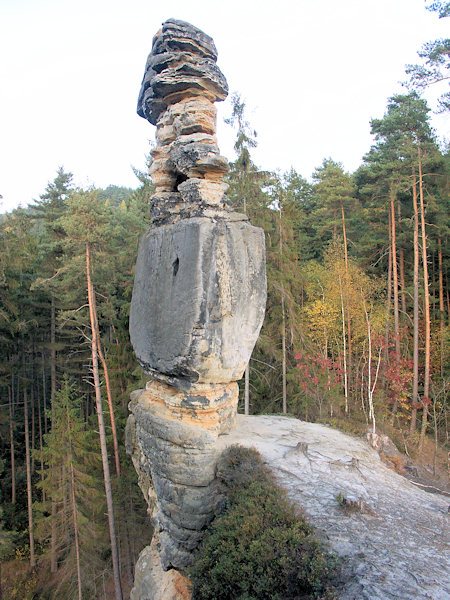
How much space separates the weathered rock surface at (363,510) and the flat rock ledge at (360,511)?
0.01 meters

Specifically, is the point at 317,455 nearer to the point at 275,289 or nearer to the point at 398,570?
the point at 398,570

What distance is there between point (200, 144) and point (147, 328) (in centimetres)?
429

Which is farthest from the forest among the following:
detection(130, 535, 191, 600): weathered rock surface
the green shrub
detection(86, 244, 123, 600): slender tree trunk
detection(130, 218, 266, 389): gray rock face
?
the green shrub

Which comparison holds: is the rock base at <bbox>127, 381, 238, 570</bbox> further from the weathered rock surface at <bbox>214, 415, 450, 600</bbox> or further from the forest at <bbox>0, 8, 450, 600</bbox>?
the forest at <bbox>0, 8, 450, 600</bbox>

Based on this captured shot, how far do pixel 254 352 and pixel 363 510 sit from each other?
34.4 feet

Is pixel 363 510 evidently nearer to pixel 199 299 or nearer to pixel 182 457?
pixel 182 457

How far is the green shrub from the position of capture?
472 centimetres

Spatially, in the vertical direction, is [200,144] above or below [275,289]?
above

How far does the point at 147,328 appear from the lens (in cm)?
821

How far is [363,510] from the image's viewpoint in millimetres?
6121

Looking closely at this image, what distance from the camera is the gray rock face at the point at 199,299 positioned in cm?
730

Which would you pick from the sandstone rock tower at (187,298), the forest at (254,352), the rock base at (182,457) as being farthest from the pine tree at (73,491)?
the rock base at (182,457)

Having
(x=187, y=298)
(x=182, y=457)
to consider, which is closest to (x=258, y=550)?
(x=182, y=457)

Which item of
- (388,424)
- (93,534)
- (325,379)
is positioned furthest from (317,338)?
(93,534)
